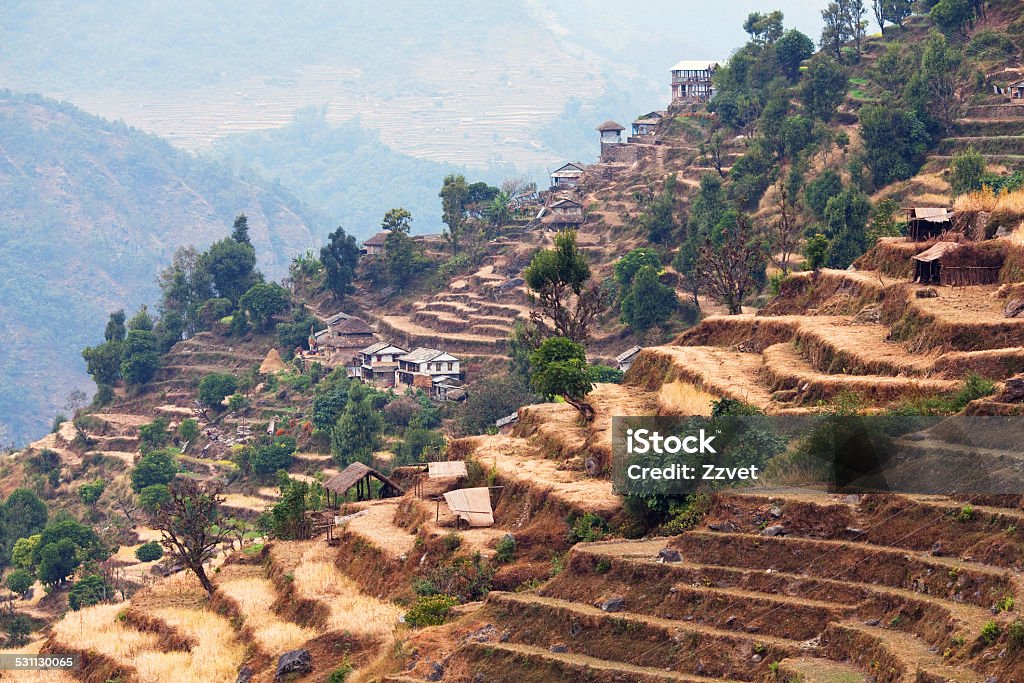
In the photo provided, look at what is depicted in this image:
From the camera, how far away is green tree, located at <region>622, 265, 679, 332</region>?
269 ft

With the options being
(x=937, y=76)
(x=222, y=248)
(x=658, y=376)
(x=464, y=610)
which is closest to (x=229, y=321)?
(x=222, y=248)

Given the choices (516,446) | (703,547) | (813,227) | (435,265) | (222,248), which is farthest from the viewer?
(222,248)

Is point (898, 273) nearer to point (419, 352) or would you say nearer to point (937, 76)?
point (937, 76)

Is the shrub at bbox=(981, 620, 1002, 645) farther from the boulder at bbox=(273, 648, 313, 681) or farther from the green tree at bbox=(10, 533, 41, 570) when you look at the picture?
the green tree at bbox=(10, 533, 41, 570)

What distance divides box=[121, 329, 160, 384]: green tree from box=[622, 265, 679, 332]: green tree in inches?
1765

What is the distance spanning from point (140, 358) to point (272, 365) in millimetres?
11953

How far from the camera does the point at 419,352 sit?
313 feet

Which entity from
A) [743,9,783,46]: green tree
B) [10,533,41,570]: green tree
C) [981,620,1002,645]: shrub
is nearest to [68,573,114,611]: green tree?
[10,533,41,570]: green tree

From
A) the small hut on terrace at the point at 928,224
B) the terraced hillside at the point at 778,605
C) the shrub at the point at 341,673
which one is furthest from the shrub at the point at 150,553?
the terraced hillside at the point at 778,605

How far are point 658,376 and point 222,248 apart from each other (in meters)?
78.3

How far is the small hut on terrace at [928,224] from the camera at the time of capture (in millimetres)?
47125

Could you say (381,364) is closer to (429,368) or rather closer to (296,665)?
(429,368)

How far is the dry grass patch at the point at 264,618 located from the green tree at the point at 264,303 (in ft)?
216

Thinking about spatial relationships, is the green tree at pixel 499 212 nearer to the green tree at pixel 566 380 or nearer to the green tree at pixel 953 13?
the green tree at pixel 953 13
